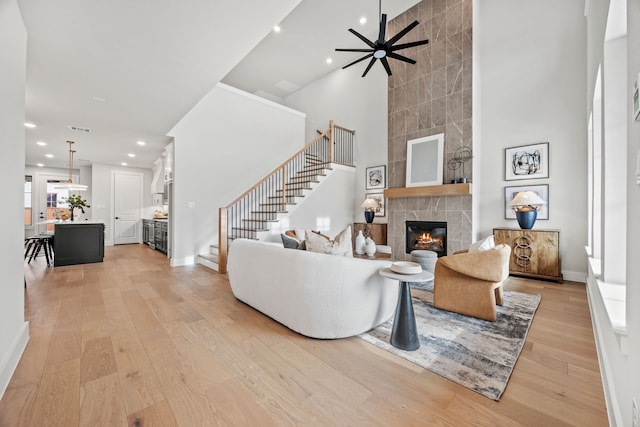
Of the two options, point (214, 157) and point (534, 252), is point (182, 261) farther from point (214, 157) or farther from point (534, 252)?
point (534, 252)

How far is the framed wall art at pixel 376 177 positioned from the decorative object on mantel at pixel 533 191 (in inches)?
99.3

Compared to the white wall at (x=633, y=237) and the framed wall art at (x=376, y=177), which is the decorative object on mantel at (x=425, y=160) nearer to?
the framed wall art at (x=376, y=177)

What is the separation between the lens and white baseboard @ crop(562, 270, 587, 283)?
3.88m

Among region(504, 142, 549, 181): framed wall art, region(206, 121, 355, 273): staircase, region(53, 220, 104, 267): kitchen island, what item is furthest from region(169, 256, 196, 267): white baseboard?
region(504, 142, 549, 181): framed wall art

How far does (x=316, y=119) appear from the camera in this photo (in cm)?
801

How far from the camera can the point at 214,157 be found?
571cm

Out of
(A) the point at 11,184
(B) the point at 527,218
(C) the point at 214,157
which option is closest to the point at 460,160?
(B) the point at 527,218

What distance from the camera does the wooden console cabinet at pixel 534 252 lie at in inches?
151

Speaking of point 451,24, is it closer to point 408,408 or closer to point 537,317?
point 537,317

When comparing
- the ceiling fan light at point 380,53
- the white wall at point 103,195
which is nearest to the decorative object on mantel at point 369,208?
the ceiling fan light at point 380,53

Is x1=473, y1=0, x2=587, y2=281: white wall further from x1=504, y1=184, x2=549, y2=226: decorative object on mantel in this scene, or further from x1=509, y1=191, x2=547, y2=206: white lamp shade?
x1=509, y1=191, x2=547, y2=206: white lamp shade

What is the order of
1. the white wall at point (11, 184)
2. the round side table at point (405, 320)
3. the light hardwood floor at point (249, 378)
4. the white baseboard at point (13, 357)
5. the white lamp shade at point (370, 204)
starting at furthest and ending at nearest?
the white lamp shade at point (370, 204)
the round side table at point (405, 320)
the white wall at point (11, 184)
the white baseboard at point (13, 357)
the light hardwood floor at point (249, 378)

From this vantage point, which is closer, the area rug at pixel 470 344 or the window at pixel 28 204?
the area rug at pixel 470 344

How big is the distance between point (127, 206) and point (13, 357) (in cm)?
807
